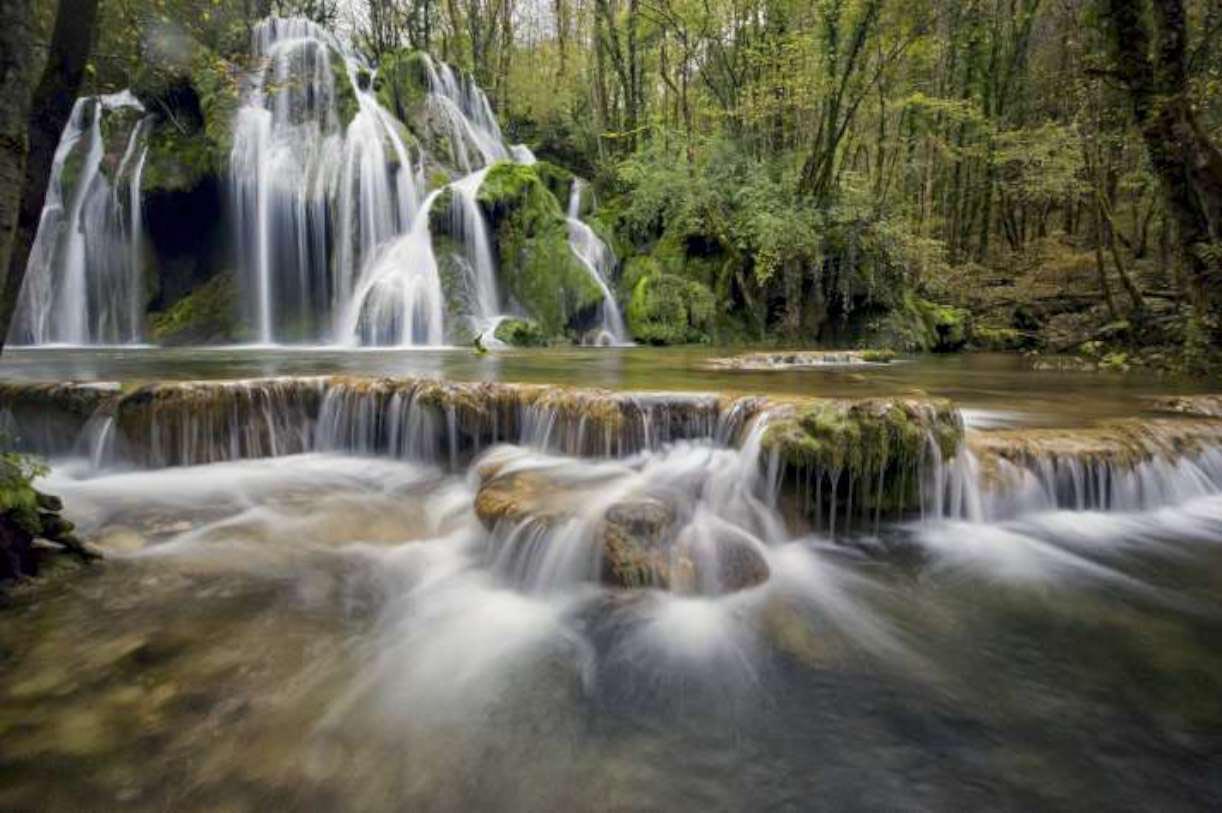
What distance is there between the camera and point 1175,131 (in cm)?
491

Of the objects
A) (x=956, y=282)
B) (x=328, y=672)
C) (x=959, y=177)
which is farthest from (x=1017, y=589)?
(x=959, y=177)

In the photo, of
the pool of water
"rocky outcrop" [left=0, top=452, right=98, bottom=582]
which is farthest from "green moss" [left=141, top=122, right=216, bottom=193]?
"rocky outcrop" [left=0, top=452, right=98, bottom=582]

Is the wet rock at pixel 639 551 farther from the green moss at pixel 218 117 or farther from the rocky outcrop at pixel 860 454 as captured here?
the green moss at pixel 218 117

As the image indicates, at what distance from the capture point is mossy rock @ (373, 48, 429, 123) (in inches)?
749

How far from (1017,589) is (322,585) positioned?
4297 mm

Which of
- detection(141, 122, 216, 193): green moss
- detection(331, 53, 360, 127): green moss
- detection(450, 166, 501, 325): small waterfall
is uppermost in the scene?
detection(331, 53, 360, 127): green moss

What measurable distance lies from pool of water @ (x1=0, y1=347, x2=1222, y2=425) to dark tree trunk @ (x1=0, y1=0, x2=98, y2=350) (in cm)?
410

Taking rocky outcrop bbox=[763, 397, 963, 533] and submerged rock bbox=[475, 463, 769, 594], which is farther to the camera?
rocky outcrop bbox=[763, 397, 963, 533]

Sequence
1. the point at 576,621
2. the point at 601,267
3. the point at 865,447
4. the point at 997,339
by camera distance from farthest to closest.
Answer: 1. the point at 601,267
2. the point at 997,339
3. the point at 865,447
4. the point at 576,621

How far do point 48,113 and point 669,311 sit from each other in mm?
12864

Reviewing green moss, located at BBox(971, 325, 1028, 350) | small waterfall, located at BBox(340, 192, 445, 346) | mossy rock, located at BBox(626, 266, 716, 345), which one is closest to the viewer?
small waterfall, located at BBox(340, 192, 445, 346)

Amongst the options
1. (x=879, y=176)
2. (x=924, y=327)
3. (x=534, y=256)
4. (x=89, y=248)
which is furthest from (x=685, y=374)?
(x=879, y=176)

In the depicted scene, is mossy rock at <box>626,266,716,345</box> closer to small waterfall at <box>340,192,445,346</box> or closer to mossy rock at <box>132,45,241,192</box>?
small waterfall at <box>340,192,445,346</box>

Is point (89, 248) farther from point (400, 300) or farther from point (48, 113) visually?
point (48, 113)
